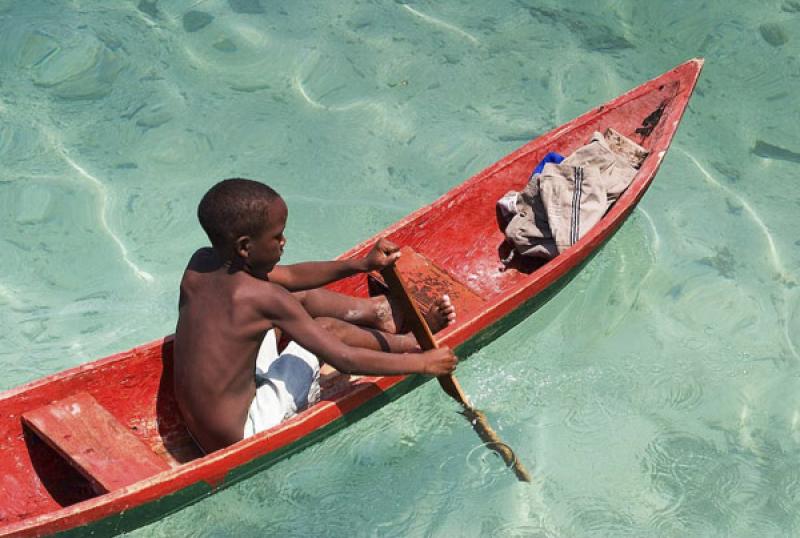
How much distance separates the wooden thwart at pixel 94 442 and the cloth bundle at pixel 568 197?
261cm

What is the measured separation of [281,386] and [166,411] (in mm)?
659

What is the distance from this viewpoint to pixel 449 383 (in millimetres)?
5418

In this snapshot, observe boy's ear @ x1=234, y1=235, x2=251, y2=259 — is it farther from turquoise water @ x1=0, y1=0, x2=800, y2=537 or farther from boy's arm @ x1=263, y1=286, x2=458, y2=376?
turquoise water @ x1=0, y1=0, x2=800, y2=537

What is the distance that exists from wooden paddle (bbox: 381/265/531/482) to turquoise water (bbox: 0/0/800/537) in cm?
7

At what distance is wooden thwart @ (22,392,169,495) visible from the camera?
465cm

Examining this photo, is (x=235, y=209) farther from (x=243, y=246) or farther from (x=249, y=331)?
(x=249, y=331)

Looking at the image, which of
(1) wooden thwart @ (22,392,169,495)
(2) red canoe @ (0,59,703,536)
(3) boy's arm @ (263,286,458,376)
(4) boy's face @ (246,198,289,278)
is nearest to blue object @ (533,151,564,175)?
(2) red canoe @ (0,59,703,536)

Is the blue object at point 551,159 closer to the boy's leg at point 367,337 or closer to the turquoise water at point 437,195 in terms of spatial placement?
the turquoise water at point 437,195

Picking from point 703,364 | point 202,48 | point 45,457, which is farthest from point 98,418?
point 202,48

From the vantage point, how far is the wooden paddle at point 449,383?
17.0 ft

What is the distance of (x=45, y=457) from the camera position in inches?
198

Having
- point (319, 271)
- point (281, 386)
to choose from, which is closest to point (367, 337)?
point (319, 271)

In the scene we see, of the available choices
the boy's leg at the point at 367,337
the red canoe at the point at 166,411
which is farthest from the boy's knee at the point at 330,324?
the red canoe at the point at 166,411

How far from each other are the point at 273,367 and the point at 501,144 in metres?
3.05
